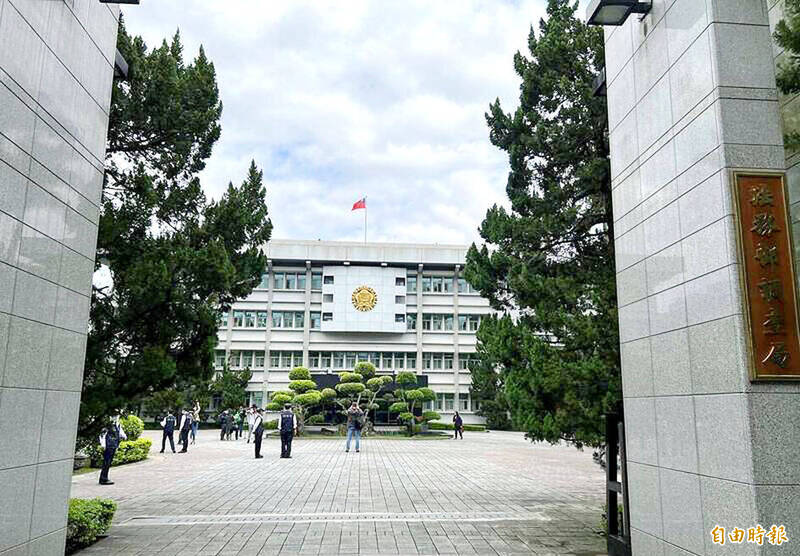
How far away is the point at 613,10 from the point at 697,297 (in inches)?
114

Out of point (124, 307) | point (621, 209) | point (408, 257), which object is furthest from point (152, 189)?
point (408, 257)

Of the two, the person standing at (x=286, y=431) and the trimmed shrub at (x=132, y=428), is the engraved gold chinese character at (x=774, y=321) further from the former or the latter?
the trimmed shrub at (x=132, y=428)

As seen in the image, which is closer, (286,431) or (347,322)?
(286,431)

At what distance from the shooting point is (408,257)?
42.7m

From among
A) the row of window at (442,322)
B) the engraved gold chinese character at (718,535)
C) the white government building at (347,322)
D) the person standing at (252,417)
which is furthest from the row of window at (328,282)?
the engraved gold chinese character at (718,535)

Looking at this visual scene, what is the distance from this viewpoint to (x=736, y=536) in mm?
3920

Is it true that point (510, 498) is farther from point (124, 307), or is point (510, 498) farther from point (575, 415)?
point (124, 307)

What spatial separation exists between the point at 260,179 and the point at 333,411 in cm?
3031

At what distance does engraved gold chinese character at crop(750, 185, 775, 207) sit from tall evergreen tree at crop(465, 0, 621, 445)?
3465 millimetres

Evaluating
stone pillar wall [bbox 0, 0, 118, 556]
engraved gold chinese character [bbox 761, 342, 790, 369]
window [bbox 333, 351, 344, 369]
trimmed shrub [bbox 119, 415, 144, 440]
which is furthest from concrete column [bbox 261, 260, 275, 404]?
engraved gold chinese character [bbox 761, 342, 790, 369]

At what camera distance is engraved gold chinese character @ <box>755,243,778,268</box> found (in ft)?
13.2

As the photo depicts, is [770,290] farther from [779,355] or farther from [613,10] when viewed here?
[613,10]

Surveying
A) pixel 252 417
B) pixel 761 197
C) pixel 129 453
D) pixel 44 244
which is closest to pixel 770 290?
pixel 761 197

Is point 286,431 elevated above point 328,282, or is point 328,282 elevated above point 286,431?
point 328,282
